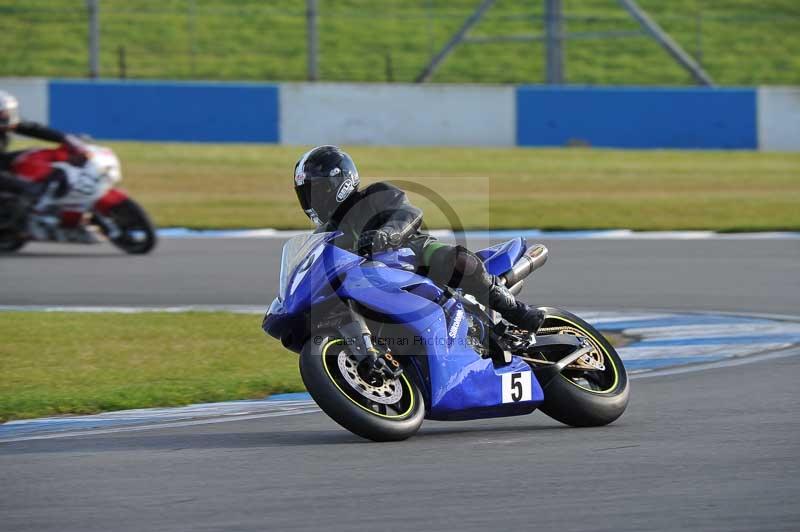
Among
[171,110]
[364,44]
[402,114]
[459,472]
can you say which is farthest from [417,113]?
[459,472]

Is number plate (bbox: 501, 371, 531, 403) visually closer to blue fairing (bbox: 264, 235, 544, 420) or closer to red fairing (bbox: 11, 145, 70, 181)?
blue fairing (bbox: 264, 235, 544, 420)

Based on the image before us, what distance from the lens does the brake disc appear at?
622 centimetres

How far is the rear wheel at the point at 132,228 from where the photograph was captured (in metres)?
14.7

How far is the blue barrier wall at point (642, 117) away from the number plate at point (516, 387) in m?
17.0

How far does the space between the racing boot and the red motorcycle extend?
28.1 ft

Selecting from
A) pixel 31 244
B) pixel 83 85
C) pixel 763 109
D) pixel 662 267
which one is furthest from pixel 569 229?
pixel 83 85

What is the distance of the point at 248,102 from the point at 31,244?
7.87 meters

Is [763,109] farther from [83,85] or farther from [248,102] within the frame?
[83,85]

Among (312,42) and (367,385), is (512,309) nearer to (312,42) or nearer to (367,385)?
(367,385)

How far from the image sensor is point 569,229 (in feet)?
54.0

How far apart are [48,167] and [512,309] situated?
9108mm

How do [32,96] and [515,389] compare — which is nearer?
[515,389]

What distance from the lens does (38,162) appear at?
48.7 ft

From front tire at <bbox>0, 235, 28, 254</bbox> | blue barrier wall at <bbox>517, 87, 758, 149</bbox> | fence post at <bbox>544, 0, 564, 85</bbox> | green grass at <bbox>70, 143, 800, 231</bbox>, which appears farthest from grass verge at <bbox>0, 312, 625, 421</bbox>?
fence post at <bbox>544, 0, 564, 85</bbox>
